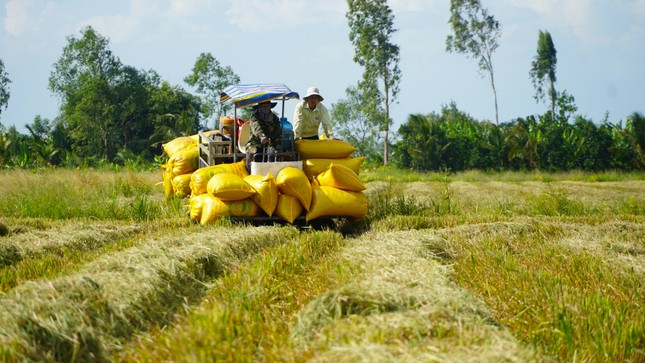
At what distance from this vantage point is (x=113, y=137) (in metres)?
44.4

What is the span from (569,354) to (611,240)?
379 cm

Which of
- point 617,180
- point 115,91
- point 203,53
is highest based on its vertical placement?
point 203,53

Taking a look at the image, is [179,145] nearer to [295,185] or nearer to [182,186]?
[182,186]

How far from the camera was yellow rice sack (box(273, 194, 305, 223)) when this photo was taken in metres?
8.14

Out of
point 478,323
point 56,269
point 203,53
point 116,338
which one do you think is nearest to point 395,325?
point 478,323

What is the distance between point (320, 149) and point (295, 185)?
1.30m

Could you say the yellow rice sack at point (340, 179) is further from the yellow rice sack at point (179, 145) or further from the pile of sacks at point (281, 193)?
the yellow rice sack at point (179, 145)

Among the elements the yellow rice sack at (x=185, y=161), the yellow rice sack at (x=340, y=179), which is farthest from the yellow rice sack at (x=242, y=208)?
the yellow rice sack at (x=185, y=161)

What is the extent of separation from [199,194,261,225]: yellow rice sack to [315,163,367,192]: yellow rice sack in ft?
3.25

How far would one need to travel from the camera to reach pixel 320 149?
30.5ft

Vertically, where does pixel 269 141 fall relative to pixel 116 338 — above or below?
above

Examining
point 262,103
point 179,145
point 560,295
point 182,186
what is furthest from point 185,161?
point 560,295

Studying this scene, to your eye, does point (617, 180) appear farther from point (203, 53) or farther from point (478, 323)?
point (203, 53)

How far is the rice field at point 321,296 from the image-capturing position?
306cm
